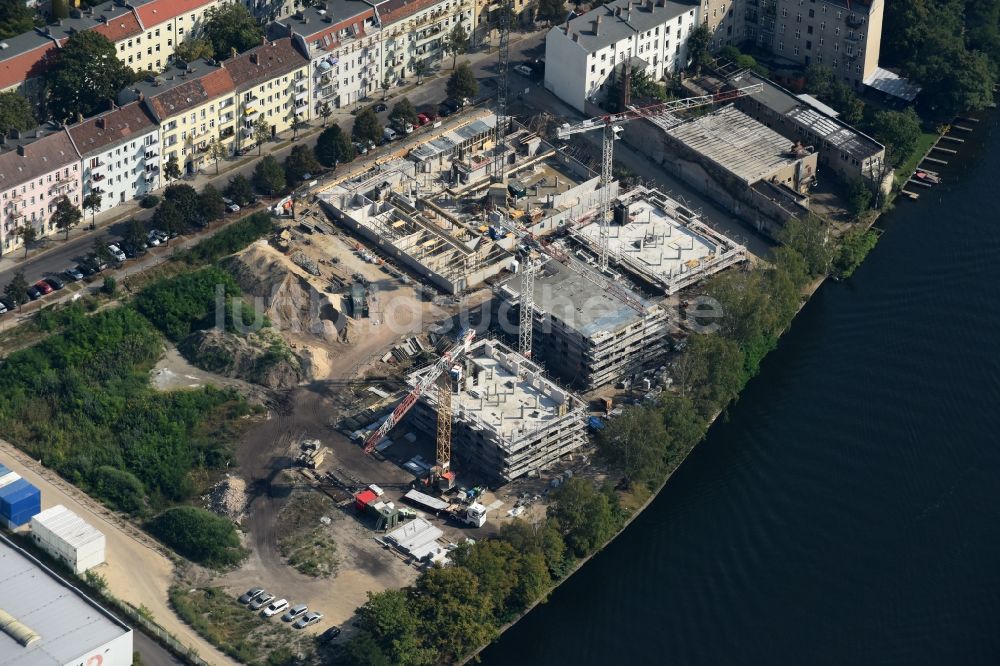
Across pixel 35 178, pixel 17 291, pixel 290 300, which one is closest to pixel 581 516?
pixel 290 300

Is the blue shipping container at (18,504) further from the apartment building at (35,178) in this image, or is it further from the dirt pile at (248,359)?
the apartment building at (35,178)

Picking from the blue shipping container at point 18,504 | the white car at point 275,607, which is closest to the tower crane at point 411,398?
the white car at point 275,607

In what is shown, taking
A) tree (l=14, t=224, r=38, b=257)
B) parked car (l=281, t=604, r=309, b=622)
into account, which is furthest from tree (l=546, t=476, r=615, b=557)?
tree (l=14, t=224, r=38, b=257)

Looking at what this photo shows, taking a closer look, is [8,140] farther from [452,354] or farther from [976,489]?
[976,489]

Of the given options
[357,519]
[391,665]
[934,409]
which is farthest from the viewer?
[934,409]

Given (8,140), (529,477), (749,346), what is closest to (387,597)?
(529,477)

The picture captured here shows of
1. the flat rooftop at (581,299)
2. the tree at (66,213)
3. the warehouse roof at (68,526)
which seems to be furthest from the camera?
the tree at (66,213)
